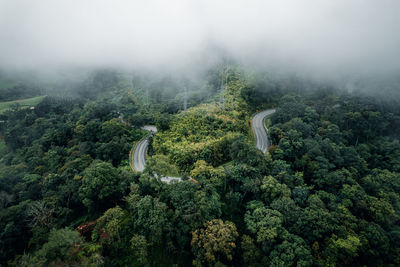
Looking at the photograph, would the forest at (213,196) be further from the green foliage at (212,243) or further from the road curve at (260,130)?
the road curve at (260,130)

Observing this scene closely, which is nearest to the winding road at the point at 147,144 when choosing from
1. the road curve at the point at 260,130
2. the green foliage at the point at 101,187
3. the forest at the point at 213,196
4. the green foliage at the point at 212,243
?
the road curve at the point at 260,130

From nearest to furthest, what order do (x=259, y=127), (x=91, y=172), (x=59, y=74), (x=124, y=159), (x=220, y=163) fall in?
(x=91, y=172) → (x=220, y=163) → (x=124, y=159) → (x=259, y=127) → (x=59, y=74)

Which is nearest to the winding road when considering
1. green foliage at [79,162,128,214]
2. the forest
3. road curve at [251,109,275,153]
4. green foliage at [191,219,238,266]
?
road curve at [251,109,275,153]

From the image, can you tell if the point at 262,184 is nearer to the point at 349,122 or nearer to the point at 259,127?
the point at 259,127

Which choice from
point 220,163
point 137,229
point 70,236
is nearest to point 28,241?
point 70,236

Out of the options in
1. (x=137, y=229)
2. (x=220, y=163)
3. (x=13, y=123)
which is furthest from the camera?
(x=13, y=123)

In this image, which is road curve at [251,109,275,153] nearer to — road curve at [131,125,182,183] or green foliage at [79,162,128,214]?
road curve at [131,125,182,183]

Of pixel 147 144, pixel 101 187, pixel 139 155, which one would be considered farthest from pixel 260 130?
pixel 101 187
